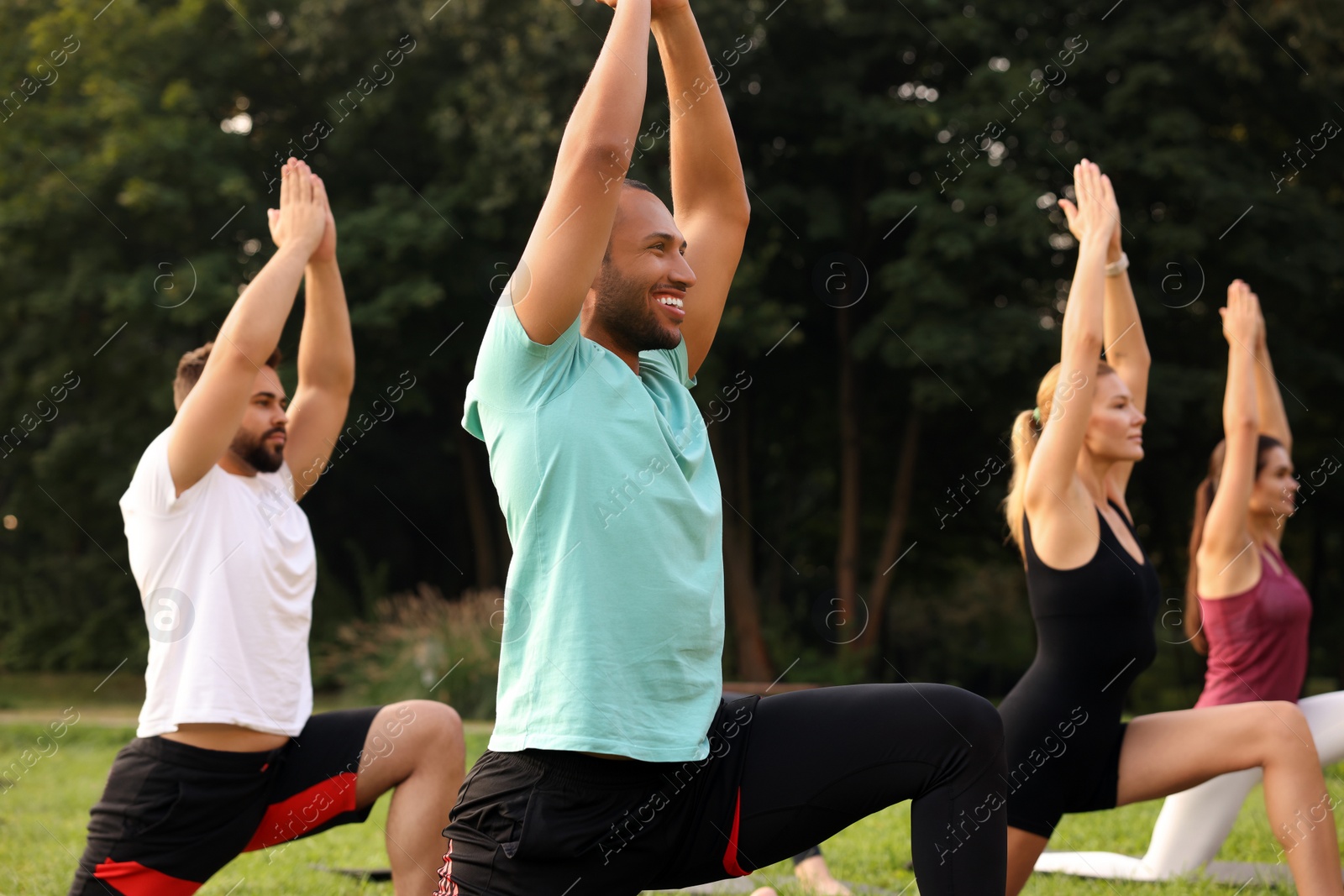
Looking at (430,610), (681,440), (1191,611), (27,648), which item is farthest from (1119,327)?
(27,648)

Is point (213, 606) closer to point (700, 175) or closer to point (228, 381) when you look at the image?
point (228, 381)

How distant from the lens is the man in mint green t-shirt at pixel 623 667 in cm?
222

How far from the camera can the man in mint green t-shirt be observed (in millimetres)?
2217

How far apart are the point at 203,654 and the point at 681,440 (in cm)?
178

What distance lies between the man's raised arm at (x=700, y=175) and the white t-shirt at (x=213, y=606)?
151 cm

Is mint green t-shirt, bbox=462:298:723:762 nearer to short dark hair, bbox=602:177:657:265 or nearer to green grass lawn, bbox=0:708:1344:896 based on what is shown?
short dark hair, bbox=602:177:657:265

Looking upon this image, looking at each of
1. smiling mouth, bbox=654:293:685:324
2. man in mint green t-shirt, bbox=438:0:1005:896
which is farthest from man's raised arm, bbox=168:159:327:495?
smiling mouth, bbox=654:293:685:324

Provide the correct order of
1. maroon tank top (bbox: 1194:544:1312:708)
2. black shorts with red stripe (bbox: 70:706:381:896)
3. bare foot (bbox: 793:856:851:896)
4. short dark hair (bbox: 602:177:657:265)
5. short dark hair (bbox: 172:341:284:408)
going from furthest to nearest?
maroon tank top (bbox: 1194:544:1312:708), bare foot (bbox: 793:856:851:896), short dark hair (bbox: 172:341:284:408), black shorts with red stripe (bbox: 70:706:381:896), short dark hair (bbox: 602:177:657:265)

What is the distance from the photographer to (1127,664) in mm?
3863

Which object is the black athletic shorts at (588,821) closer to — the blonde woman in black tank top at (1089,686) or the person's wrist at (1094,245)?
the blonde woman in black tank top at (1089,686)

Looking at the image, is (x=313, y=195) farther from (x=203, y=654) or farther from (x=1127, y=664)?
(x=1127, y=664)

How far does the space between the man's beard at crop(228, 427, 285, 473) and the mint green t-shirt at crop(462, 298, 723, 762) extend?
1756 mm

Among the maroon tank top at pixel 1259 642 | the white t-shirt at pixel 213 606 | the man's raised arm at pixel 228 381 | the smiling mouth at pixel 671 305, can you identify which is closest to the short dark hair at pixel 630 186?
the smiling mouth at pixel 671 305

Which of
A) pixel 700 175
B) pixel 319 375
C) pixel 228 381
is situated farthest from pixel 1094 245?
pixel 228 381
